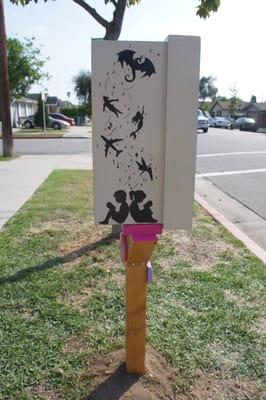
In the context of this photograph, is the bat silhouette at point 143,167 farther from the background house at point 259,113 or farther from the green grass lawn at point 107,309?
the background house at point 259,113

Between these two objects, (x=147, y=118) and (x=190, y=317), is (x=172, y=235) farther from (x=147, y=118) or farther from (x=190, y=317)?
(x=147, y=118)

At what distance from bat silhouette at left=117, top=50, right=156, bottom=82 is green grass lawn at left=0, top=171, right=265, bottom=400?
5.82 feet

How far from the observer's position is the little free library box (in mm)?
2043

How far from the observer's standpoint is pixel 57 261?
13.8ft

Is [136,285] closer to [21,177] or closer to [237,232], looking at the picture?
[237,232]

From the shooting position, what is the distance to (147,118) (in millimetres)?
2107

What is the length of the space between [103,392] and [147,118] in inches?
61.1

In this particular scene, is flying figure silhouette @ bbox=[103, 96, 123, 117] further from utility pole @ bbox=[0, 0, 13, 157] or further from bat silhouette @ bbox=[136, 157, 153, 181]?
utility pole @ bbox=[0, 0, 13, 157]

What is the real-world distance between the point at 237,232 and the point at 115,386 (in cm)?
346

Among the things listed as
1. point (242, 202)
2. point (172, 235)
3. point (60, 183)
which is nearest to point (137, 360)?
point (172, 235)

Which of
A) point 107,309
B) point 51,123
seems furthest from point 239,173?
point 51,123

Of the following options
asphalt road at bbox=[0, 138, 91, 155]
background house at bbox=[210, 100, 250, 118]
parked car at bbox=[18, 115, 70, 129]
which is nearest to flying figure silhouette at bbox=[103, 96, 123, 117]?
asphalt road at bbox=[0, 138, 91, 155]

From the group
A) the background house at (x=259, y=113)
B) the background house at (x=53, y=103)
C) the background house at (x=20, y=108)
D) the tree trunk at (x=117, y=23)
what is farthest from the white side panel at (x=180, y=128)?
the background house at (x=53, y=103)

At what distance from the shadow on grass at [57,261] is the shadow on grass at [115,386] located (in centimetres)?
160
